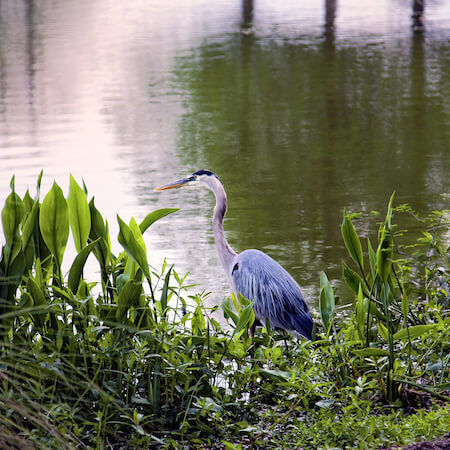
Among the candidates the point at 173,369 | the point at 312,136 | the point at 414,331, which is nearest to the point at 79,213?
the point at 173,369

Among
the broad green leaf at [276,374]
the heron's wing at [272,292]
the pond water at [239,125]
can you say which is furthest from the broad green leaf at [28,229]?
the pond water at [239,125]

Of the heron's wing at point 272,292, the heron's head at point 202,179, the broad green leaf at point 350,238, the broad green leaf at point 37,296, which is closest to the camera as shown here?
the broad green leaf at point 37,296

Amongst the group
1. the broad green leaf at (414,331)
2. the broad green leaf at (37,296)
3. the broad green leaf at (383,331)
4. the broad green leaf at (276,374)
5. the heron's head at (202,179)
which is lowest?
the broad green leaf at (276,374)

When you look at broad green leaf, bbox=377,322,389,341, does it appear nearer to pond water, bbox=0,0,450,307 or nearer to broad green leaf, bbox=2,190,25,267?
pond water, bbox=0,0,450,307

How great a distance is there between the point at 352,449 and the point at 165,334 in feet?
3.14

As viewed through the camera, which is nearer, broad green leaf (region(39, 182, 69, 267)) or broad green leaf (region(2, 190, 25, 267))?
broad green leaf (region(2, 190, 25, 267))

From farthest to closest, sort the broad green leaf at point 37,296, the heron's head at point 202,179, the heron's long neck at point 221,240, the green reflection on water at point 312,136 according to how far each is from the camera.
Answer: the green reflection on water at point 312,136
the heron's head at point 202,179
the heron's long neck at point 221,240
the broad green leaf at point 37,296

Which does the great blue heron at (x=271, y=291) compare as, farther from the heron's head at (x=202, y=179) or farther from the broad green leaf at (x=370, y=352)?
the broad green leaf at (x=370, y=352)

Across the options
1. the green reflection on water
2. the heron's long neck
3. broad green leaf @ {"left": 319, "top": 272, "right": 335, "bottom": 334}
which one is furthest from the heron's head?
broad green leaf @ {"left": 319, "top": 272, "right": 335, "bottom": 334}

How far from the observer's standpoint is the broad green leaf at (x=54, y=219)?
3.59 meters

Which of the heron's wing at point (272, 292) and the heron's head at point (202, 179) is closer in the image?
the heron's wing at point (272, 292)

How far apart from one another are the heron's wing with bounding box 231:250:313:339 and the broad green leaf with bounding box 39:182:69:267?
1159 millimetres

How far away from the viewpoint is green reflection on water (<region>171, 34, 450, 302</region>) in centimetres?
699

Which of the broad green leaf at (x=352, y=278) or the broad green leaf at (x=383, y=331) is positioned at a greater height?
the broad green leaf at (x=352, y=278)
